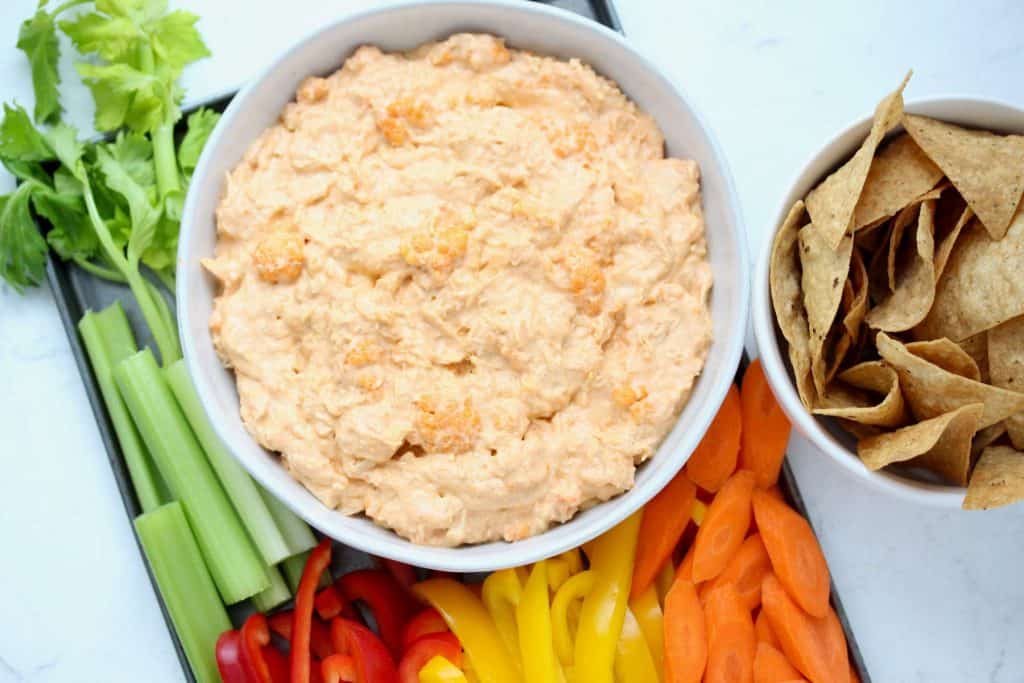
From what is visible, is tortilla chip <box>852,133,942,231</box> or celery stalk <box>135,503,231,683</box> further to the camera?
celery stalk <box>135,503,231,683</box>

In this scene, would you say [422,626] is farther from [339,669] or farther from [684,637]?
[684,637]

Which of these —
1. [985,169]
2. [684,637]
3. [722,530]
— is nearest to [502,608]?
[684,637]

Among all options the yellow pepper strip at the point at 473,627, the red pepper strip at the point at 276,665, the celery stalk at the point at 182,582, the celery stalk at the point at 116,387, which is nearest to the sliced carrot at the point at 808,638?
the yellow pepper strip at the point at 473,627

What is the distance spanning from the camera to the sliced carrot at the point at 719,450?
7.70 ft

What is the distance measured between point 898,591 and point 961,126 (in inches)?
43.6

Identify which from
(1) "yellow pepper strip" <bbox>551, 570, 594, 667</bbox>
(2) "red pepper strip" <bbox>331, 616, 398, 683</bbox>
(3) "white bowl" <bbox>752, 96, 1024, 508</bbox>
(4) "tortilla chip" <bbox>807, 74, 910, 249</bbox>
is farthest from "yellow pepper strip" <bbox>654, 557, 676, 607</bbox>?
(4) "tortilla chip" <bbox>807, 74, 910, 249</bbox>

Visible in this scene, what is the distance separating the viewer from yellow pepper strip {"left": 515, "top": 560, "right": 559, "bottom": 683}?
2.26 meters

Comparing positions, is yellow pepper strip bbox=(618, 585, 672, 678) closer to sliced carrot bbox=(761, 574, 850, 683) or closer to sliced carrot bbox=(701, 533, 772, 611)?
sliced carrot bbox=(701, 533, 772, 611)

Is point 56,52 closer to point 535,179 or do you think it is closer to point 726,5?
point 535,179

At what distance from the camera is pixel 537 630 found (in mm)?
2266

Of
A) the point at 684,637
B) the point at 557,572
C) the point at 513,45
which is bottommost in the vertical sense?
the point at 684,637

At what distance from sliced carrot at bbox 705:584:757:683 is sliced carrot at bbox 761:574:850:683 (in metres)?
0.07

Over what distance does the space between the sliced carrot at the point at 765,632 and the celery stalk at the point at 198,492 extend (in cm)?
113

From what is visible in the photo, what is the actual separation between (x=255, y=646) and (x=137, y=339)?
762 millimetres
